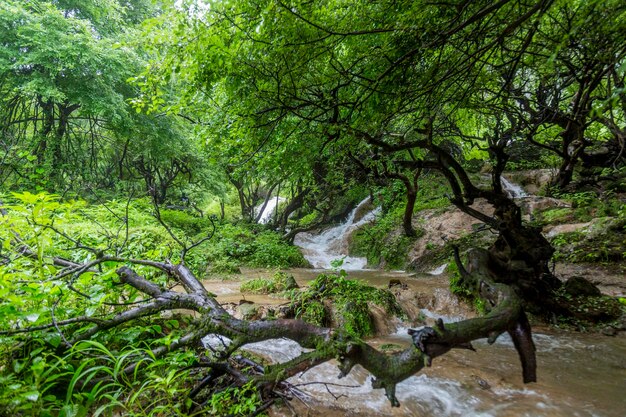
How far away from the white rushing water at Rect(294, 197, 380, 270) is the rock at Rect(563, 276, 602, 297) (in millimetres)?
6517

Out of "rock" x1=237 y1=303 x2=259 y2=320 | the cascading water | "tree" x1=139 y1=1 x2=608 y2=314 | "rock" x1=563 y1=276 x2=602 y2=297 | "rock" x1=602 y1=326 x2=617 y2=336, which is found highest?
"tree" x1=139 y1=1 x2=608 y2=314

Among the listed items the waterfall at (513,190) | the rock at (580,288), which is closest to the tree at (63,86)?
the rock at (580,288)

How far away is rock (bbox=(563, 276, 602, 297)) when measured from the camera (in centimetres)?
443

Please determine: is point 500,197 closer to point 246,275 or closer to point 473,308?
point 473,308

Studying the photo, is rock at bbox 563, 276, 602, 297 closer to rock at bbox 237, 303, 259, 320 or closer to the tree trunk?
rock at bbox 237, 303, 259, 320

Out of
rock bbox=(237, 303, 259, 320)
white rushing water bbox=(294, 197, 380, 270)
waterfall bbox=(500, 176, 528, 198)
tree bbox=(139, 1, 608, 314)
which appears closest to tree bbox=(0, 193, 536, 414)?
rock bbox=(237, 303, 259, 320)

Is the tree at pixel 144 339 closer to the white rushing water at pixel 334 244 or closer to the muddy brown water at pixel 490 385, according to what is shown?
the muddy brown water at pixel 490 385

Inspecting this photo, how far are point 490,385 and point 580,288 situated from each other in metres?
3.02

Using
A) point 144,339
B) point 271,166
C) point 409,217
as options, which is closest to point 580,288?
point 271,166

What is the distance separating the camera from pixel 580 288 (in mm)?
4469

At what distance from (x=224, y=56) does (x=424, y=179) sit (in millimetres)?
12517

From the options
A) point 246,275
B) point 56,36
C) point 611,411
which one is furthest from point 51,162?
point 611,411

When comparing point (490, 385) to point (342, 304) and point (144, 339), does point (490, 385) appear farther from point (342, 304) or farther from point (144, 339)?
point (144, 339)

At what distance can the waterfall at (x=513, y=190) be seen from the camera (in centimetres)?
1155
